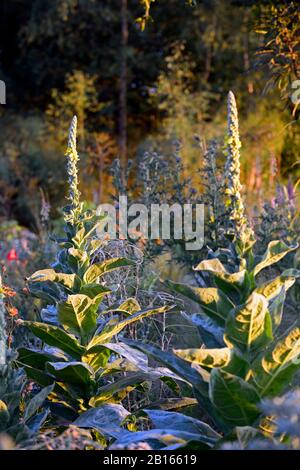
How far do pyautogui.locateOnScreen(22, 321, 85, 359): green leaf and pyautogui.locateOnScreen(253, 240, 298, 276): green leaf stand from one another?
93cm

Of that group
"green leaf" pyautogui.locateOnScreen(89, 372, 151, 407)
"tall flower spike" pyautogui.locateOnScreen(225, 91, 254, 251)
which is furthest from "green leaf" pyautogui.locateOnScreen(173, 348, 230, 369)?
"green leaf" pyautogui.locateOnScreen(89, 372, 151, 407)

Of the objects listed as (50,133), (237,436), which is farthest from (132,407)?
(50,133)

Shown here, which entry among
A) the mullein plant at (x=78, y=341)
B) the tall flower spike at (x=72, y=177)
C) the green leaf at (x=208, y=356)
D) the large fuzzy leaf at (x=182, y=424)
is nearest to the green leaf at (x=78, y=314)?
the mullein plant at (x=78, y=341)

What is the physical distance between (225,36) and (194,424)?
599 inches

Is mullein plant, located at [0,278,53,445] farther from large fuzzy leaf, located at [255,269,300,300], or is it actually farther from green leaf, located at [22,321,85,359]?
large fuzzy leaf, located at [255,269,300,300]

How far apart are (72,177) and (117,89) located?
14994 millimetres

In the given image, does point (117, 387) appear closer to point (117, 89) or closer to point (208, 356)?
point (208, 356)

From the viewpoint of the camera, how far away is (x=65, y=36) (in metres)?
17.2

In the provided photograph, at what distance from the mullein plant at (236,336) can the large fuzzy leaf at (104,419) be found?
381 mm

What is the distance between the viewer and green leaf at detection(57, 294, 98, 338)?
3.08m

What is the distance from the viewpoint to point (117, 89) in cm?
1783

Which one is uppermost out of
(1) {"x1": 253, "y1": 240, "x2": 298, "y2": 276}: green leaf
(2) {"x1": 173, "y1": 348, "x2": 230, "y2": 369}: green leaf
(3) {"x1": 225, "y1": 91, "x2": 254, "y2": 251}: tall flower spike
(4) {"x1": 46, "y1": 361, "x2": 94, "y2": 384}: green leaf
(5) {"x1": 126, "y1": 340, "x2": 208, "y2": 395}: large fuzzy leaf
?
(3) {"x1": 225, "y1": 91, "x2": 254, "y2": 251}: tall flower spike

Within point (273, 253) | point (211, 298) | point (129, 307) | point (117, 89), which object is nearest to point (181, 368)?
point (211, 298)

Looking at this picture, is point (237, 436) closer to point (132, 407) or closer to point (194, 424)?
point (194, 424)
